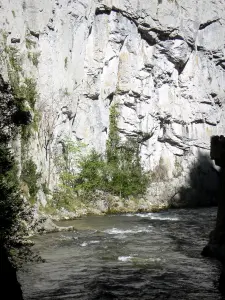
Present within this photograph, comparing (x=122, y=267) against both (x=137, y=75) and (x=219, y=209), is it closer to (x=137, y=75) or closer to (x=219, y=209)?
(x=219, y=209)

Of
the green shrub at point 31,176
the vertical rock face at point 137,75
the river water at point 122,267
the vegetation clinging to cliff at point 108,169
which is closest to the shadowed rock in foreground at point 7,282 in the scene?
the river water at point 122,267

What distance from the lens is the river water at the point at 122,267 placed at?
42.3ft

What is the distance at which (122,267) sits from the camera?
16406 mm

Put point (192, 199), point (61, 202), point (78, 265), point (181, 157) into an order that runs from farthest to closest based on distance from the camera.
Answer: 1. point (181, 157)
2. point (192, 199)
3. point (61, 202)
4. point (78, 265)

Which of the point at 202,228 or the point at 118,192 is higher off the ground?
the point at 118,192

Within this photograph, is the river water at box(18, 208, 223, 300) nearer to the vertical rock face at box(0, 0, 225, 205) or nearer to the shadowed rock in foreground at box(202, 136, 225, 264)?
the shadowed rock in foreground at box(202, 136, 225, 264)

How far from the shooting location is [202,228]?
1147 inches

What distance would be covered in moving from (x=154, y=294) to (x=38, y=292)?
13.1ft

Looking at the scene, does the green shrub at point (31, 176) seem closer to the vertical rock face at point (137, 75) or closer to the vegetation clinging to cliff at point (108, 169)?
the vertical rock face at point (137, 75)

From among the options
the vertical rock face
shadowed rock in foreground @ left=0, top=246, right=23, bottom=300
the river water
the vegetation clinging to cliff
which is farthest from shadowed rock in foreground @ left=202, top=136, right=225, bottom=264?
the vegetation clinging to cliff

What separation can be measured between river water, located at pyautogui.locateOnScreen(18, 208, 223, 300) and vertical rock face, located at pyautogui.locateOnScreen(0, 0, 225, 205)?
52.5 ft

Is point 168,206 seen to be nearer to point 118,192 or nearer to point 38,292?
point 118,192

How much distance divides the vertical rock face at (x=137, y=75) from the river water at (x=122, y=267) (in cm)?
1601

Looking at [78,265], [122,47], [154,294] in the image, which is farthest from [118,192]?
[154,294]
